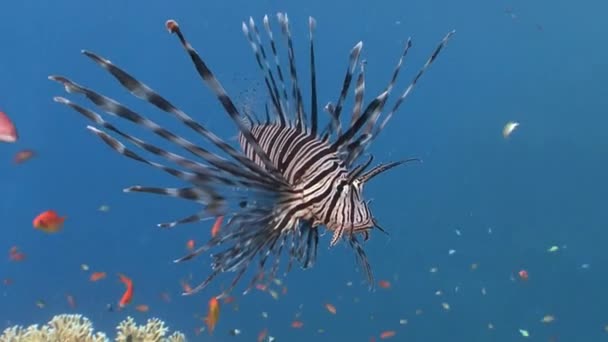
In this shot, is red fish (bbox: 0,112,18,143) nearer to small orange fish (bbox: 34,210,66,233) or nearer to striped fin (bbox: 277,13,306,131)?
striped fin (bbox: 277,13,306,131)

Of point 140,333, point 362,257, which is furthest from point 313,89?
point 140,333

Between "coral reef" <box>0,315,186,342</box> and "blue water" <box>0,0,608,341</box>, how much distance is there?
12.5 metres

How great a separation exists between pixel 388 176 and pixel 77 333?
18753mm

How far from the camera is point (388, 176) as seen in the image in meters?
22.2

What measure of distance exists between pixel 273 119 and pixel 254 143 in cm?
120

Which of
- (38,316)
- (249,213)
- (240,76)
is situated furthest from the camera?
(38,316)

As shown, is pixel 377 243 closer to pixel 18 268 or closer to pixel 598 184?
pixel 598 184

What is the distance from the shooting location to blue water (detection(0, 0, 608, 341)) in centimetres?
1791

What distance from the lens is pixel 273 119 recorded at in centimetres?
333

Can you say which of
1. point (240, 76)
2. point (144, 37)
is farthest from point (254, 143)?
point (144, 37)

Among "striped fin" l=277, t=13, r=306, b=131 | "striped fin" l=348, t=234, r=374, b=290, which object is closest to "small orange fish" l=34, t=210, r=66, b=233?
"striped fin" l=277, t=13, r=306, b=131

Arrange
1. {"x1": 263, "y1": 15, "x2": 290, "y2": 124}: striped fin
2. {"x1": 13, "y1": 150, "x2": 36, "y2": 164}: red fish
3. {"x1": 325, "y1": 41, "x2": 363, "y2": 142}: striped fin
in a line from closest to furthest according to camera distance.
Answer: {"x1": 325, "y1": 41, "x2": 363, "y2": 142}: striped fin, {"x1": 263, "y1": 15, "x2": 290, "y2": 124}: striped fin, {"x1": 13, "y1": 150, "x2": 36, "y2": 164}: red fish

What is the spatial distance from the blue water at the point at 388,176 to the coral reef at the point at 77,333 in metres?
12.5

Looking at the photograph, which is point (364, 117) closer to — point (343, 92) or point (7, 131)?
point (343, 92)
